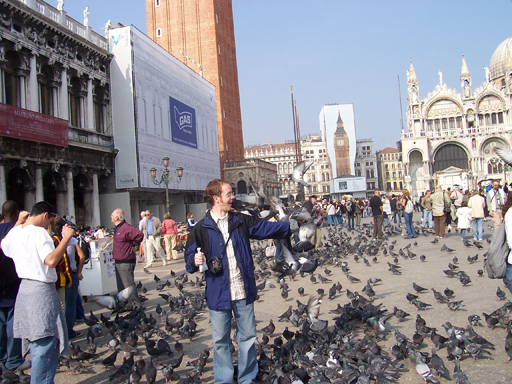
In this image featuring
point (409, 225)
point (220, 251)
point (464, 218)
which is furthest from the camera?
point (409, 225)

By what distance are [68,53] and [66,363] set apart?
2095 centimetres

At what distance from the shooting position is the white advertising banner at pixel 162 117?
26.2 m

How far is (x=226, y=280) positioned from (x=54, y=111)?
66.8 ft

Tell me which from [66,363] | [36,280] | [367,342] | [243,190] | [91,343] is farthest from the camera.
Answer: [243,190]

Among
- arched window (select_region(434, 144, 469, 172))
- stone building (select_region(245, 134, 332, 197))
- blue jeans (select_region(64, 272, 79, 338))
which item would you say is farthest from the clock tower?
blue jeans (select_region(64, 272, 79, 338))

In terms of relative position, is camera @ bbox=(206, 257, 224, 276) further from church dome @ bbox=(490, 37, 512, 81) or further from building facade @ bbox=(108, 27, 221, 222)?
church dome @ bbox=(490, 37, 512, 81)

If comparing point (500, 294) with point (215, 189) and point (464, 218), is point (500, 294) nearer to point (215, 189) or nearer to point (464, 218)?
point (215, 189)

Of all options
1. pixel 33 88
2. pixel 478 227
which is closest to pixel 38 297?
pixel 478 227

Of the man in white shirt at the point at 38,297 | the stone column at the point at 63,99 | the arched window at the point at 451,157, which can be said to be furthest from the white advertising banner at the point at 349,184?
the man in white shirt at the point at 38,297

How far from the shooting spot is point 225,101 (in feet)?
167

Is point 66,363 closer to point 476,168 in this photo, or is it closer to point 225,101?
point 225,101

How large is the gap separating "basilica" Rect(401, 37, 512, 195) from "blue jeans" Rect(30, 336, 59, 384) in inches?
2306

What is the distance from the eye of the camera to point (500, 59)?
6419cm

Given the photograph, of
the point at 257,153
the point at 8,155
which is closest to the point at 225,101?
the point at 8,155
